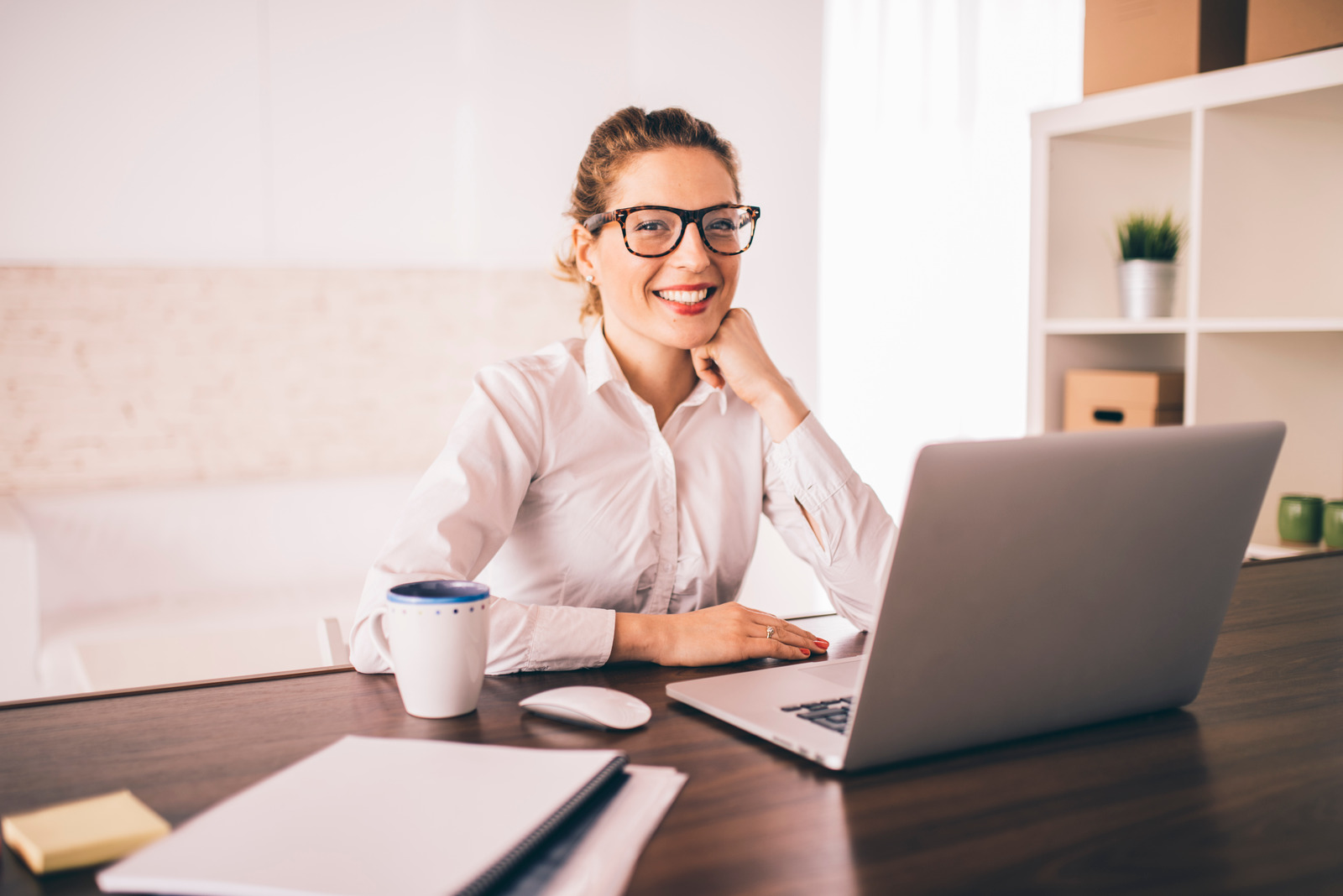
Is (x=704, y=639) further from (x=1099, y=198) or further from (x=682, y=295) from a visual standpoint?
(x=1099, y=198)

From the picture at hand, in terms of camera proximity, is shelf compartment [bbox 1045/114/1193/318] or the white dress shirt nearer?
the white dress shirt

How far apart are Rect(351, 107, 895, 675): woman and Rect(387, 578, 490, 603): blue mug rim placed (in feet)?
1.28

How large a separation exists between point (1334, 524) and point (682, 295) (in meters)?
1.68

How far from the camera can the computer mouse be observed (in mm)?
898

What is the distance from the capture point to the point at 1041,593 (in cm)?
82

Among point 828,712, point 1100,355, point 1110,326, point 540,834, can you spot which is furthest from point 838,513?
point 1100,355

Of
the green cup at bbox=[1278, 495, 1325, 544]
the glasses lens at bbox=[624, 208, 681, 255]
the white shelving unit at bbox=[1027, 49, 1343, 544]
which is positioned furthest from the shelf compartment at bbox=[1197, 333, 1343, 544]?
the glasses lens at bbox=[624, 208, 681, 255]

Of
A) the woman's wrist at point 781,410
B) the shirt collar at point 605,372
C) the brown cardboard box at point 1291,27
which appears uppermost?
the brown cardboard box at point 1291,27

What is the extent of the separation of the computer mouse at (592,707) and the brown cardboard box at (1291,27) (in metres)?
2.22

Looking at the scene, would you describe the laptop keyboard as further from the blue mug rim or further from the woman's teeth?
the woman's teeth

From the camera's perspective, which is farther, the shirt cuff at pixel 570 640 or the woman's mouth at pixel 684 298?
the woman's mouth at pixel 684 298

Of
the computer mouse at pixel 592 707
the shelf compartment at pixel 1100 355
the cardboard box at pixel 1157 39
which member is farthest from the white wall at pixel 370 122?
the computer mouse at pixel 592 707

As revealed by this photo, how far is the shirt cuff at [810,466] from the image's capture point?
152 centimetres

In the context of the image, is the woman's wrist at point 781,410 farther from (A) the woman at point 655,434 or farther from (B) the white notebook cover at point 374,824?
(B) the white notebook cover at point 374,824
